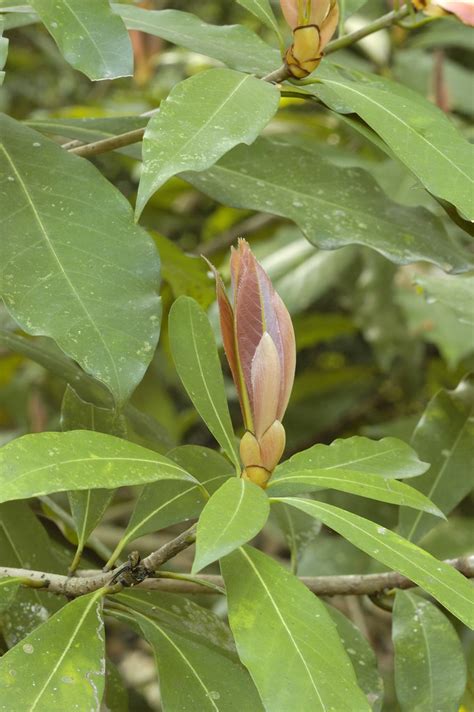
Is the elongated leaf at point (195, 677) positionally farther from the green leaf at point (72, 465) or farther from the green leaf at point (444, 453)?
the green leaf at point (444, 453)

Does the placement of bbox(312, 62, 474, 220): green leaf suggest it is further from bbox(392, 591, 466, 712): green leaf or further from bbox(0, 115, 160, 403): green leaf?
bbox(392, 591, 466, 712): green leaf

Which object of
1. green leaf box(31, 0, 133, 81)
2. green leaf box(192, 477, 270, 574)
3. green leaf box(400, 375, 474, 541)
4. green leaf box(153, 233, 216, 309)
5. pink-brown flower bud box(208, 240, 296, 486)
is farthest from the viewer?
green leaf box(153, 233, 216, 309)

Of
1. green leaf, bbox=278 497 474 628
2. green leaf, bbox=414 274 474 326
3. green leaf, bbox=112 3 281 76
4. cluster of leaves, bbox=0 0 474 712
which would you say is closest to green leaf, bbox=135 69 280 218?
cluster of leaves, bbox=0 0 474 712

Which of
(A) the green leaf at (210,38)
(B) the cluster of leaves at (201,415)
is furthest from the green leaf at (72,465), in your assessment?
(A) the green leaf at (210,38)

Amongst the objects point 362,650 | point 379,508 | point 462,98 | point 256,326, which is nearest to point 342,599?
point 379,508

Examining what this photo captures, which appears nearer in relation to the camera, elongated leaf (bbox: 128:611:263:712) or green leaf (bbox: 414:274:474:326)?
elongated leaf (bbox: 128:611:263:712)
